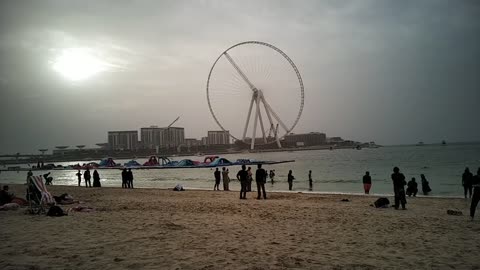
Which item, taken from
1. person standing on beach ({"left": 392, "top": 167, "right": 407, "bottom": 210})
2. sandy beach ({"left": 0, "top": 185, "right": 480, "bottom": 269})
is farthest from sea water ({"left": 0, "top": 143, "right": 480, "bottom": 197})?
sandy beach ({"left": 0, "top": 185, "right": 480, "bottom": 269})

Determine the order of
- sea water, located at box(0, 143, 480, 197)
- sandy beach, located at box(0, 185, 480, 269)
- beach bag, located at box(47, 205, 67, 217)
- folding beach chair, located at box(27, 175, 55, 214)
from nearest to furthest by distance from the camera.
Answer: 1. sandy beach, located at box(0, 185, 480, 269)
2. beach bag, located at box(47, 205, 67, 217)
3. folding beach chair, located at box(27, 175, 55, 214)
4. sea water, located at box(0, 143, 480, 197)

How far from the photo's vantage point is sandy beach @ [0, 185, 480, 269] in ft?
19.9

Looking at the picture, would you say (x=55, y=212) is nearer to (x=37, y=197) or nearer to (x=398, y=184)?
(x=37, y=197)

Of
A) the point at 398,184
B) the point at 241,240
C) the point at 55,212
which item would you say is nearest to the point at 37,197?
the point at 55,212

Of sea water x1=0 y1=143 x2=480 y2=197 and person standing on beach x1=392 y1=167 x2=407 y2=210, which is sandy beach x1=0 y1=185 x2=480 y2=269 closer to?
person standing on beach x1=392 y1=167 x2=407 y2=210

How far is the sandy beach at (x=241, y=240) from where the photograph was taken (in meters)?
6.05

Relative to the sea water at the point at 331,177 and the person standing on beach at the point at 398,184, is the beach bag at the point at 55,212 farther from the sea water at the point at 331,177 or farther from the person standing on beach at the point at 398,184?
the sea water at the point at 331,177

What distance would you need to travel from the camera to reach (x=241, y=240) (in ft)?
25.4

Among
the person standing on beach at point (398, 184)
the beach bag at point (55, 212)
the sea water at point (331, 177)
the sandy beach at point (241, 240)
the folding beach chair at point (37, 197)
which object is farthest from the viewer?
the sea water at point (331, 177)

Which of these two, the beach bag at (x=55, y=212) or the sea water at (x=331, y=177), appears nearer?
the beach bag at (x=55, y=212)

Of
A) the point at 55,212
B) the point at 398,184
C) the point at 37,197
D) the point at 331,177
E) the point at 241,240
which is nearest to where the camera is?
the point at 241,240

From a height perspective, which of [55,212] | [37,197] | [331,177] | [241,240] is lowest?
[331,177]

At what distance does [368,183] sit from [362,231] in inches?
461

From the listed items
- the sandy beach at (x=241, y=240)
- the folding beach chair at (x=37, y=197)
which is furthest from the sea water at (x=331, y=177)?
the folding beach chair at (x=37, y=197)
